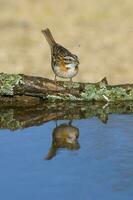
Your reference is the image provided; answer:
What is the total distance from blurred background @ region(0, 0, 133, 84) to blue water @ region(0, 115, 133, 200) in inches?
125

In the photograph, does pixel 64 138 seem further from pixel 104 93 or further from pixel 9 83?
pixel 104 93

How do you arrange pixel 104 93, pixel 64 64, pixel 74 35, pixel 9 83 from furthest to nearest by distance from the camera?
pixel 74 35, pixel 64 64, pixel 104 93, pixel 9 83

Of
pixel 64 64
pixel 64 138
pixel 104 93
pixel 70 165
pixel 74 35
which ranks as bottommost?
pixel 70 165

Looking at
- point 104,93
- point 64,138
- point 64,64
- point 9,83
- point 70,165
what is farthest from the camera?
point 64,64

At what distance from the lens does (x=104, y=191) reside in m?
4.64

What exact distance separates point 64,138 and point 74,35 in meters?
5.64

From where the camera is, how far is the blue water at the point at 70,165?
464cm

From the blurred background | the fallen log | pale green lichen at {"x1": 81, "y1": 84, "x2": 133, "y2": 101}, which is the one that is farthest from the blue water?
the blurred background

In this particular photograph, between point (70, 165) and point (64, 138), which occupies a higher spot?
point (64, 138)

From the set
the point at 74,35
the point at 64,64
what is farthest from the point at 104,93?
the point at 74,35

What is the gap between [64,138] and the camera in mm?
5918

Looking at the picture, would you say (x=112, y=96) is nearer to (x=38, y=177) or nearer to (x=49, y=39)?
(x=49, y=39)

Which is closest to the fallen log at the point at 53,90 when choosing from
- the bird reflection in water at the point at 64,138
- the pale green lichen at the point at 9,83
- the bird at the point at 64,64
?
the pale green lichen at the point at 9,83

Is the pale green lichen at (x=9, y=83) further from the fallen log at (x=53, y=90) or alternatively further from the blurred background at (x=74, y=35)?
the blurred background at (x=74, y=35)
